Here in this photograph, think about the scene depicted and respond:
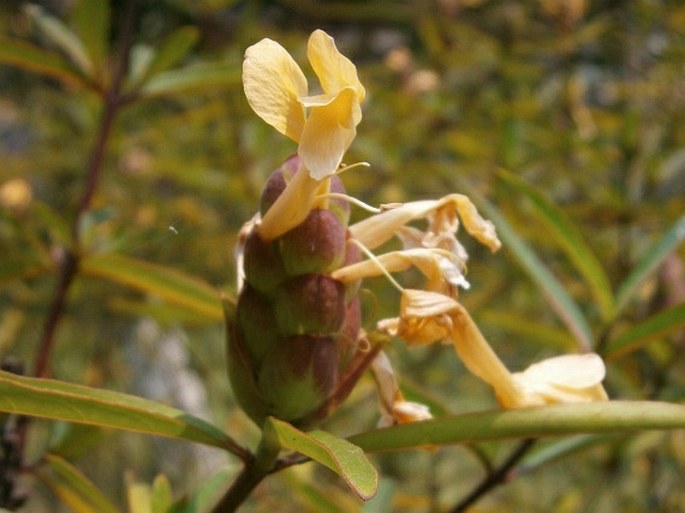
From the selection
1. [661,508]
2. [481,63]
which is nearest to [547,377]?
[661,508]

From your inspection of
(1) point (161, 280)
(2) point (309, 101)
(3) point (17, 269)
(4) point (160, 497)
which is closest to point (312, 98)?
(2) point (309, 101)

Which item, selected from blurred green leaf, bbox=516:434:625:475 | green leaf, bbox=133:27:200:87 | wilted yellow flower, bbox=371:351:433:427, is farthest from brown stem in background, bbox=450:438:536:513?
green leaf, bbox=133:27:200:87

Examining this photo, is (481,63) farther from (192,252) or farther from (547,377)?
(547,377)

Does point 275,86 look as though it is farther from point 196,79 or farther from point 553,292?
point 196,79

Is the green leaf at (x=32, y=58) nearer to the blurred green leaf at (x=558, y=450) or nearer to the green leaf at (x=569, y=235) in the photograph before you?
the green leaf at (x=569, y=235)

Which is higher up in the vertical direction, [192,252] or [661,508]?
[192,252]

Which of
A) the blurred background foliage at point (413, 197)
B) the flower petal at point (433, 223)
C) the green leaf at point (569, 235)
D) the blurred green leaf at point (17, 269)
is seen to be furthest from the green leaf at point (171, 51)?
the flower petal at point (433, 223)
